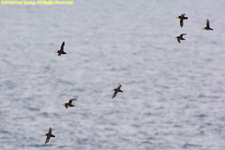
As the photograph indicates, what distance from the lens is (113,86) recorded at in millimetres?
107250

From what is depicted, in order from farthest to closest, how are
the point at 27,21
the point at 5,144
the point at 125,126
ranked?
1. the point at 27,21
2. the point at 125,126
3. the point at 5,144

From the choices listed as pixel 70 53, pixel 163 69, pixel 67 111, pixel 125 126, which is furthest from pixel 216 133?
pixel 70 53

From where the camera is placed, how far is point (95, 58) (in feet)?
427

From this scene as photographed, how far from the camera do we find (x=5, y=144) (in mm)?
71188

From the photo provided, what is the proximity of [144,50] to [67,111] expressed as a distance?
54.0 m

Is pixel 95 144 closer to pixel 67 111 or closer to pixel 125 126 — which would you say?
pixel 125 126

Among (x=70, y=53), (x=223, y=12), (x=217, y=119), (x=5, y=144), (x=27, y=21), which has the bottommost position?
(x=5, y=144)

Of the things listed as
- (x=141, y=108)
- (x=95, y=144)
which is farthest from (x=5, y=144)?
(x=141, y=108)

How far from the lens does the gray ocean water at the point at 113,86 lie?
248ft

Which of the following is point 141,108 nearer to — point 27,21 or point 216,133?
point 216,133

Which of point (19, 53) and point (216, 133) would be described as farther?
point (19, 53)

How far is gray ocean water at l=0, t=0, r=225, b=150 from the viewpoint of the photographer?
7562 centimetres

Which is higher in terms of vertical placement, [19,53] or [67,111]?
[19,53]

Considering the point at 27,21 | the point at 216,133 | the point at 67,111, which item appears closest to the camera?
the point at 216,133
